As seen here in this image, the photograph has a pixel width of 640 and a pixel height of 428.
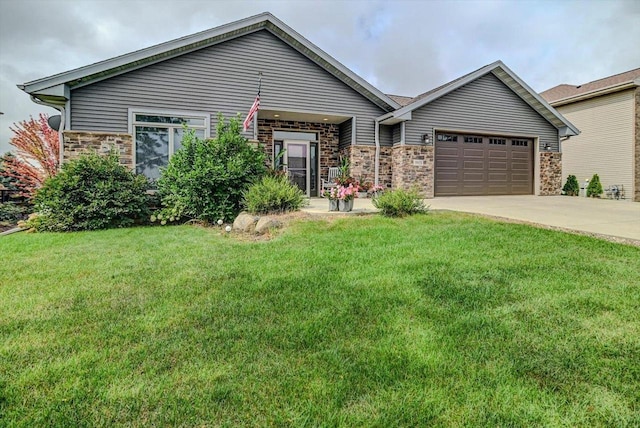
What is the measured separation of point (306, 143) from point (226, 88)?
12.3ft

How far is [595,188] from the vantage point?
14344mm

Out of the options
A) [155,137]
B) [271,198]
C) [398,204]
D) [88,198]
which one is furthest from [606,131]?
[88,198]

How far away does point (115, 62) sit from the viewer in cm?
874

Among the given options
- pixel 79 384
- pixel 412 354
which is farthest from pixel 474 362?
pixel 79 384

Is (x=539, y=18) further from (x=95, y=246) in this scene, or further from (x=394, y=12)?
(x=95, y=246)

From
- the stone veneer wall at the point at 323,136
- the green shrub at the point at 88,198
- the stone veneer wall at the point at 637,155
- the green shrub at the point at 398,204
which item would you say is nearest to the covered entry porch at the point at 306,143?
the stone veneer wall at the point at 323,136

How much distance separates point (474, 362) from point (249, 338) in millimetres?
1465

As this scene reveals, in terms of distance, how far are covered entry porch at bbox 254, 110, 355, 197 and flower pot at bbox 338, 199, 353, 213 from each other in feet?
16.3

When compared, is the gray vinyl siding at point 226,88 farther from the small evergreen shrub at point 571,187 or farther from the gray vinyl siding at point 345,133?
the small evergreen shrub at point 571,187

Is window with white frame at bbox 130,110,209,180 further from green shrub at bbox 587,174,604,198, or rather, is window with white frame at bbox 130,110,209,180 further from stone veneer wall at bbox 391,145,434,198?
green shrub at bbox 587,174,604,198

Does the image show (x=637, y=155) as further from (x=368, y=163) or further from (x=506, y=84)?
(x=368, y=163)

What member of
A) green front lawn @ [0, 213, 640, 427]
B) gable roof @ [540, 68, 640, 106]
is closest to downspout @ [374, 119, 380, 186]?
green front lawn @ [0, 213, 640, 427]

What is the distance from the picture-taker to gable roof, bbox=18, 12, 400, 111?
830 centimetres

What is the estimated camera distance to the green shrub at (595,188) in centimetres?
1430
